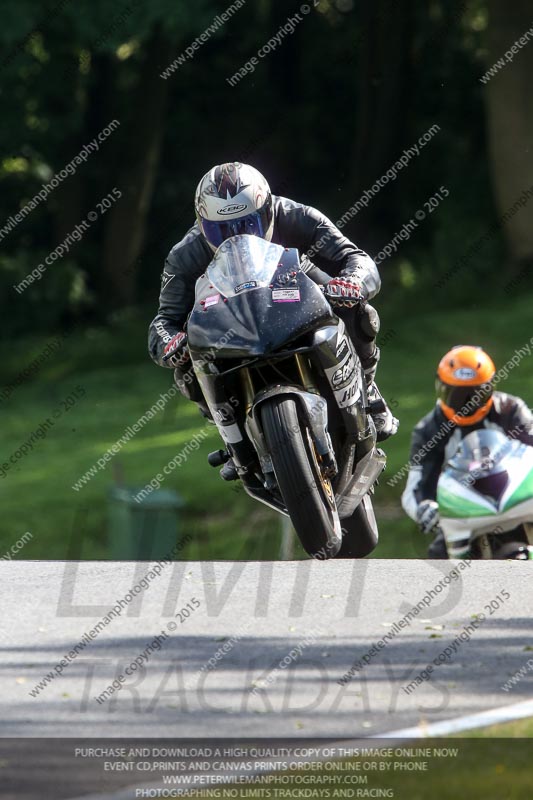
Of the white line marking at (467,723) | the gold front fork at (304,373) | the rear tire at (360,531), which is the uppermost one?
the white line marking at (467,723)

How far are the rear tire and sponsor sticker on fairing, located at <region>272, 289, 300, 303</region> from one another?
1.37 m

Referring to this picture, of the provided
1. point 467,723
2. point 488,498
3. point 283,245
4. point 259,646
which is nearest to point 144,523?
point 488,498

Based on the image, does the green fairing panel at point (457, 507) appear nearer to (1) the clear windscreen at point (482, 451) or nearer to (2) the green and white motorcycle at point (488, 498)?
(2) the green and white motorcycle at point (488, 498)

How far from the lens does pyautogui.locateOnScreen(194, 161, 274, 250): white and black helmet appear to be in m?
6.79

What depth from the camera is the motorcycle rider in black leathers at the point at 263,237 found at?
6.80 m

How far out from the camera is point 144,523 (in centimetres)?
1237

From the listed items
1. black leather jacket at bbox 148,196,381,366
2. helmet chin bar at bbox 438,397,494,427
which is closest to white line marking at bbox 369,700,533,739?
black leather jacket at bbox 148,196,381,366

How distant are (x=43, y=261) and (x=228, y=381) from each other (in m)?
22.3

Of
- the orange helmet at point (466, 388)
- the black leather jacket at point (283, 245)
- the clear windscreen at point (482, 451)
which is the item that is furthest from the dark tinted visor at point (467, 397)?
the black leather jacket at point (283, 245)

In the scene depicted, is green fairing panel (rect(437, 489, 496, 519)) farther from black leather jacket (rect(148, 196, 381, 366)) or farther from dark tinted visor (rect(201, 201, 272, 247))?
dark tinted visor (rect(201, 201, 272, 247))

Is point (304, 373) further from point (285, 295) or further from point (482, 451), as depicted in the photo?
point (482, 451)

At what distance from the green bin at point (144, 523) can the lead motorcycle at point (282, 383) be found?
17.7 feet

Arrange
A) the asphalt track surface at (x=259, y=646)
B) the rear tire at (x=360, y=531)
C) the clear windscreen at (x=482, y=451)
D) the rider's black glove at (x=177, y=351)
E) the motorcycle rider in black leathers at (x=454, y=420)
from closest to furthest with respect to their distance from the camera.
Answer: the asphalt track surface at (x=259, y=646) < the rider's black glove at (x=177, y=351) < the rear tire at (x=360, y=531) < the clear windscreen at (x=482, y=451) < the motorcycle rider in black leathers at (x=454, y=420)

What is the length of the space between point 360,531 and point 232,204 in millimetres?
2037
